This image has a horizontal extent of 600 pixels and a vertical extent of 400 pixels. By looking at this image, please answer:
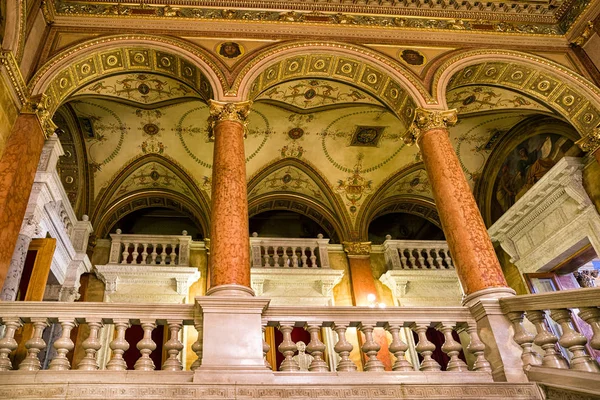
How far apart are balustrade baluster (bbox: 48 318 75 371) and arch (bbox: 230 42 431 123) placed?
12.8 ft

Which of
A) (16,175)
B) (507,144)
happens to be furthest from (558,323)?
(507,144)

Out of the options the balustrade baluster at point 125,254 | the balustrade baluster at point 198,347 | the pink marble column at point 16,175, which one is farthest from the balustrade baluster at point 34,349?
the balustrade baluster at point 125,254

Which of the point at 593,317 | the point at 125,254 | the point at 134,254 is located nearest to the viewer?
the point at 593,317

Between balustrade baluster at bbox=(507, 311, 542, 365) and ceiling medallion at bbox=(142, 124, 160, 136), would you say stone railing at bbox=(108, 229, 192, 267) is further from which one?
balustrade baluster at bbox=(507, 311, 542, 365)

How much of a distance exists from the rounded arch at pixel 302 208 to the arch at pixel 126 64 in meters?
4.39

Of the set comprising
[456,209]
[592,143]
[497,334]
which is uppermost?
[592,143]

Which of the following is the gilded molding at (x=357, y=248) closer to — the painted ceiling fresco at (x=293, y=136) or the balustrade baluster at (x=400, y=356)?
the painted ceiling fresco at (x=293, y=136)

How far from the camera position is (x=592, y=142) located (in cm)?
705

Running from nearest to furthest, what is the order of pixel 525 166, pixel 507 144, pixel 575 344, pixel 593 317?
pixel 593 317, pixel 575 344, pixel 525 166, pixel 507 144

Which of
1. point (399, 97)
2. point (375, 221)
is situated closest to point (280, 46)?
point (399, 97)

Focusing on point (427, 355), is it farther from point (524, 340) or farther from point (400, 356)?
point (524, 340)

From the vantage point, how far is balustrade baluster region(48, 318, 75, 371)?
3.77 m

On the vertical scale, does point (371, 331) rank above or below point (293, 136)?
below

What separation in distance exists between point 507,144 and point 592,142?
293 centimetres
